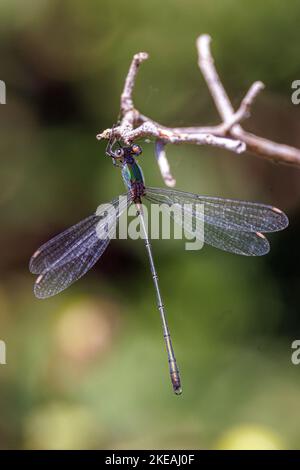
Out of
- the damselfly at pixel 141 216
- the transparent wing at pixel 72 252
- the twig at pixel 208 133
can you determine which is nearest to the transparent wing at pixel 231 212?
the damselfly at pixel 141 216

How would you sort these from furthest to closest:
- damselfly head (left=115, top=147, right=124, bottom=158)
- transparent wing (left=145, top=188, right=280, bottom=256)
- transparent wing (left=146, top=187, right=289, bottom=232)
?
transparent wing (left=145, top=188, right=280, bottom=256), transparent wing (left=146, top=187, right=289, bottom=232), damselfly head (left=115, top=147, right=124, bottom=158)

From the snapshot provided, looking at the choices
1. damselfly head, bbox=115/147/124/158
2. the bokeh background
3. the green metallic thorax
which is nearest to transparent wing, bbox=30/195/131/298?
the green metallic thorax

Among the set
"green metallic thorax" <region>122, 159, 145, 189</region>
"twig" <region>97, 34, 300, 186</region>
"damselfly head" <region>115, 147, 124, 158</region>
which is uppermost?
"green metallic thorax" <region>122, 159, 145, 189</region>

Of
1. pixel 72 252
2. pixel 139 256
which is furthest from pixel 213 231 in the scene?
pixel 139 256

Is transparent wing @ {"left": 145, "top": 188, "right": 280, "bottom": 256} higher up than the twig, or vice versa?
transparent wing @ {"left": 145, "top": 188, "right": 280, "bottom": 256}

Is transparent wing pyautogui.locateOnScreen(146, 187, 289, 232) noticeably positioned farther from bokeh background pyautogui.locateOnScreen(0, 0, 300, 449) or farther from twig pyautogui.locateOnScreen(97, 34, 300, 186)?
bokeh background pyautogui.locateOnScreen(0, 0, 300, 449)

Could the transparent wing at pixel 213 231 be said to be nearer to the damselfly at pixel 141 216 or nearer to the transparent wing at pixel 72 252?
the damselfly at pixel 141 216
